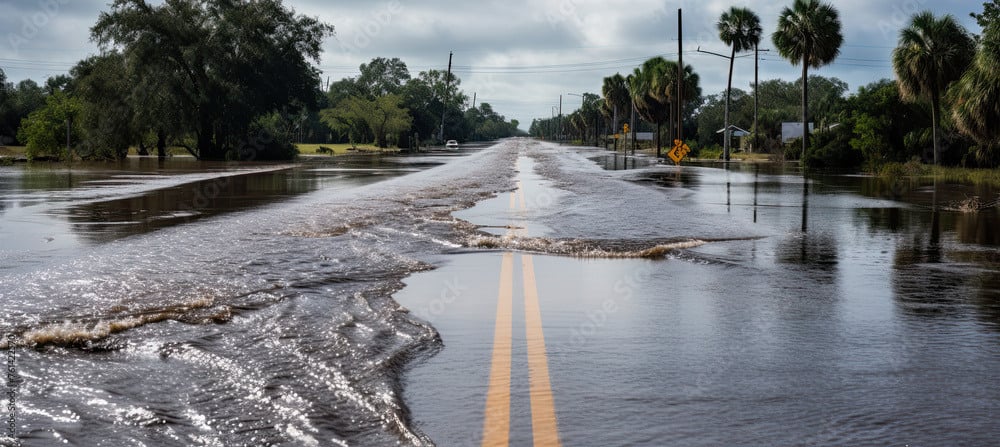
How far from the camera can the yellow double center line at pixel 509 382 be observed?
187 inches

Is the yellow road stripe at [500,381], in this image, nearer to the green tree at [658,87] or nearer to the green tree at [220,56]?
the green tree at [220,56]

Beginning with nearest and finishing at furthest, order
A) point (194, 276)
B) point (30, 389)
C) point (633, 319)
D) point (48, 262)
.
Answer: point (30, 389), point (633, 319), point (194, 276), point (48, 262)

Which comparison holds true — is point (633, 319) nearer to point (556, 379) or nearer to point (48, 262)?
point (556, 379)

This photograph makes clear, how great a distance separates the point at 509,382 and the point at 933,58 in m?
42.0

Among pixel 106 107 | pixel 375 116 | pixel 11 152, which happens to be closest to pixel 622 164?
pixel 106 107

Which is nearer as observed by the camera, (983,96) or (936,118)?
(983,96)

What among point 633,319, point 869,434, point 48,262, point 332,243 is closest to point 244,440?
point 869,434

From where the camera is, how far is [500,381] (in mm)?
5793

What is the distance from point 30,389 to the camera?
216 inches

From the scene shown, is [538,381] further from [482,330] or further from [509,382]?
[482,330]

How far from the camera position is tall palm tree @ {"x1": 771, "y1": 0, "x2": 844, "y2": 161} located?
55.2 meters

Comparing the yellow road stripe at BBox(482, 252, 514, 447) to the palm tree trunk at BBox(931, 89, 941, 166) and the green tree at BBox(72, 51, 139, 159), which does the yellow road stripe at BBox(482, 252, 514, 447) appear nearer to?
the palm tree trunk at BBox(931, 89, 941, 166)

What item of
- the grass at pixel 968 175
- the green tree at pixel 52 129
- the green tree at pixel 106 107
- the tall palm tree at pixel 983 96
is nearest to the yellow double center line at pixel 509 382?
the grass at pixel 968 175

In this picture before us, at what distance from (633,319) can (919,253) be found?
6.45m
